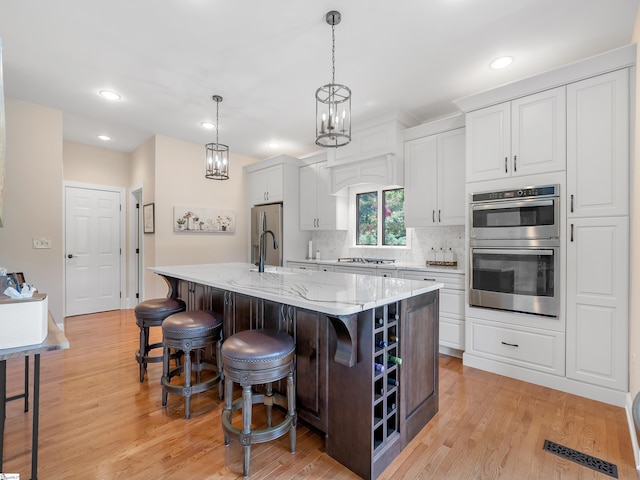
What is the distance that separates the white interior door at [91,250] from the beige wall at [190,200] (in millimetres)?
1146

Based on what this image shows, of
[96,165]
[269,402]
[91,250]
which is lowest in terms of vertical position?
[269,402]

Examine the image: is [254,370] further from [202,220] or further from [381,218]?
[202,220]

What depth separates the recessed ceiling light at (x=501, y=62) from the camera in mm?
2666

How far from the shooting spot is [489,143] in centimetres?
292

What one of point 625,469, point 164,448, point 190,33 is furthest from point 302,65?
point 625,469

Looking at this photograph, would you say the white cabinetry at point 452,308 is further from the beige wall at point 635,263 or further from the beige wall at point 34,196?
the beige wall at point 34,196

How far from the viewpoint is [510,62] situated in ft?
8.89

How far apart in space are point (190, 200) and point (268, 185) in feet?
4.05

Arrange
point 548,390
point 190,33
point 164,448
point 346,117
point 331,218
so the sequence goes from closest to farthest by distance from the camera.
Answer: point 164,448 → point 346,117 → point 190,33 → point 548,390 → point 331,218

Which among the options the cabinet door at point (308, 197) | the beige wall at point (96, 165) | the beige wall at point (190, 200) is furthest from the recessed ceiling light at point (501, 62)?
the beige wall at point (96, 165)

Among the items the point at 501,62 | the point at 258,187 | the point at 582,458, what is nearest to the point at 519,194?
the point at 501,62

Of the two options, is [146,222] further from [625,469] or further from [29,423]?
[625,469]

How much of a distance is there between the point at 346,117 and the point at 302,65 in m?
1.02

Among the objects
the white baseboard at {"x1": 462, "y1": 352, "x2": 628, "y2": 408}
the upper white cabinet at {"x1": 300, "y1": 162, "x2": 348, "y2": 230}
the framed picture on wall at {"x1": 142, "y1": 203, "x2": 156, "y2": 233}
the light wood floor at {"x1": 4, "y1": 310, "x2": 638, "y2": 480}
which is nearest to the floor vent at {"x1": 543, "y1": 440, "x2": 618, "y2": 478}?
the light wood floor at {"x1": 4, "y1": 310, "x2": 638, "y2": 480}
